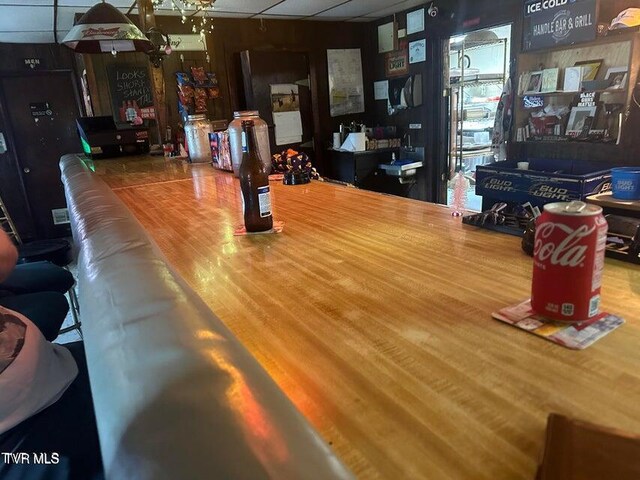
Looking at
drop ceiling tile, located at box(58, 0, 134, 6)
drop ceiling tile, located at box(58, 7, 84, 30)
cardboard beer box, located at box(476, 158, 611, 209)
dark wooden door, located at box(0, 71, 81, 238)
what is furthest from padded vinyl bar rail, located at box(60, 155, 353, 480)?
dark wooden door, located at box(0, 71, 81, 238)

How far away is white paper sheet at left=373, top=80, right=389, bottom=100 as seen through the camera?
5401 mm

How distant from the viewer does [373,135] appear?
5.26 m

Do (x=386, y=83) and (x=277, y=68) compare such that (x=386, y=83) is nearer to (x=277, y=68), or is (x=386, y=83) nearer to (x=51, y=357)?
(x=277, y=68)

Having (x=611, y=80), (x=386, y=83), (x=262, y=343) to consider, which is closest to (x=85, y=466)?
(x=262, y=343)

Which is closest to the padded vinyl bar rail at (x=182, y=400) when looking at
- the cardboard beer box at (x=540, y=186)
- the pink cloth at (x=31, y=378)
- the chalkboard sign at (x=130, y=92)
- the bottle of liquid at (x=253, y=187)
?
the pink cloth at (x=31, y=378)

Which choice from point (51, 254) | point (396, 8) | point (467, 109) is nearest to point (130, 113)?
point (51, 254)

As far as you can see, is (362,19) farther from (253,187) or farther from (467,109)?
(253,187)

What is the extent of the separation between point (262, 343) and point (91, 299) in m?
0.28

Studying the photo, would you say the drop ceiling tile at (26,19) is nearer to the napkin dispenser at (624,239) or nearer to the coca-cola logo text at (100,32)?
the coca-cola logo text at (100,32)

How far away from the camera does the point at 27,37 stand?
204 inches

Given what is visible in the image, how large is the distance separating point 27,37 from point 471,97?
518 centimetres

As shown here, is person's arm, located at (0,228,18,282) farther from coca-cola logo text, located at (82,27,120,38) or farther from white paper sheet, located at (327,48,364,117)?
white paper sheet, located at (327,48,364,117)

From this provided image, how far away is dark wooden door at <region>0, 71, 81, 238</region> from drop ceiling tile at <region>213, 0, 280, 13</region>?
2.79 m

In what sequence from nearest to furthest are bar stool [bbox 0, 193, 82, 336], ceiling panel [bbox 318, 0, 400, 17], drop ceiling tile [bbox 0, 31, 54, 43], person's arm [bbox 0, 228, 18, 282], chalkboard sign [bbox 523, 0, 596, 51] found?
person's arm [bbox 0, 228, 18, 282], bar stool [bbox 0, 193, 82, 336], chalkboard sign [bbox 523, 0, 596, 51], ceiling panel [bbox 318, 0, 400, 17], drop ceiling tile [bbox 0, 31, 54, 43]
